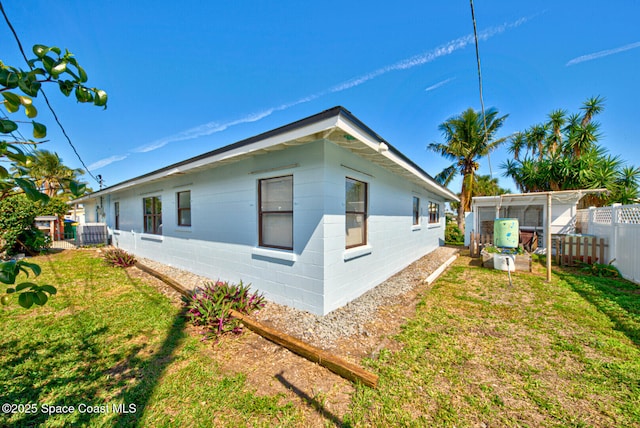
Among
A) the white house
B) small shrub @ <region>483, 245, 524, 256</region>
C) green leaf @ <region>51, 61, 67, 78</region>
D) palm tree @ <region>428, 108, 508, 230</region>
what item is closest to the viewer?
green leaf @ <region>51, 61, 67, 78</region>

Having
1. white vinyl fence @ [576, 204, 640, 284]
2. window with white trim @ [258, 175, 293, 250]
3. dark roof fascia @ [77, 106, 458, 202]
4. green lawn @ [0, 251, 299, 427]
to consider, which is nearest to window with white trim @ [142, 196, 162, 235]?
dark roof fascia @ [77, 106, 458, 202]

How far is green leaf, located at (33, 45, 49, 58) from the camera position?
1002mm

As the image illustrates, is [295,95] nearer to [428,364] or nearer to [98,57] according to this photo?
[98,57]

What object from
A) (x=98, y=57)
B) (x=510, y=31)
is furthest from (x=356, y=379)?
(x=510, y=31)

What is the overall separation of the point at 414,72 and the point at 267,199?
20.6 feet

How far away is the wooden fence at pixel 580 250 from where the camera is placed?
24.0 feet

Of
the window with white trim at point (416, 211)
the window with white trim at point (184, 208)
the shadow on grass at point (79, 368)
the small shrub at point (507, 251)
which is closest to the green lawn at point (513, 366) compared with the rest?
the shadow on grass at point (79, 368)

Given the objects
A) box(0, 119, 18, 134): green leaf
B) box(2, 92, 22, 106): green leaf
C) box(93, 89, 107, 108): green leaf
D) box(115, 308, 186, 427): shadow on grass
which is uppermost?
box(93, 89, 107, 108): green leaf

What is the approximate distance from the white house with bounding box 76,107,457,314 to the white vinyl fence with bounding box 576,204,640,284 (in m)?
4.73

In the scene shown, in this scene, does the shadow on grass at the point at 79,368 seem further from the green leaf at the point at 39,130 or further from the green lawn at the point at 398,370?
the green leaf at the point at 39,130

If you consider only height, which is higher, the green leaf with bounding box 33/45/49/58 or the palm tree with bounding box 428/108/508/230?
the palm tree with bounding box 428/108/508/230

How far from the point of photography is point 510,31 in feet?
17.4

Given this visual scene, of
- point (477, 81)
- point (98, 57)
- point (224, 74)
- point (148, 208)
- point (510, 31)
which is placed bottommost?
point (148, 208)

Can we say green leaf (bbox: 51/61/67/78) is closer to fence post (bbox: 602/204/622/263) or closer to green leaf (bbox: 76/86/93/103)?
green leaf (bbox: 76/86/93/103)
